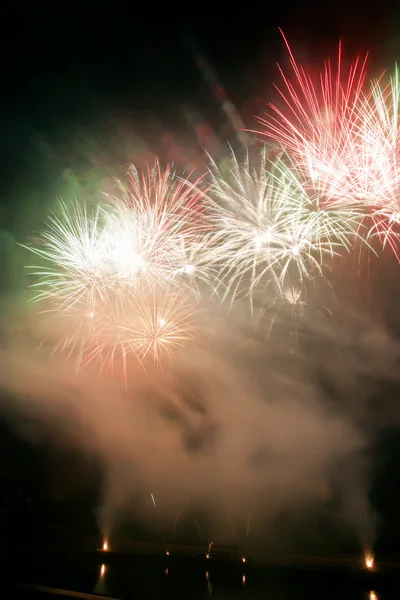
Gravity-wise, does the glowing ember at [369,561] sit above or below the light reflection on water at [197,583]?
above

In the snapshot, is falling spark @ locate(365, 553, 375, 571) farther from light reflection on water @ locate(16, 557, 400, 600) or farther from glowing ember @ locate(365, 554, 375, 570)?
light reflection on water @ locate(16, 557, 400, 600)

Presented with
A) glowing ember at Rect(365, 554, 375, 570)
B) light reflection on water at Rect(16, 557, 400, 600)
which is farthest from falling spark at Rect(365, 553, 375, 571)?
light reflection on water at Rect(16, 557, 400, 600)

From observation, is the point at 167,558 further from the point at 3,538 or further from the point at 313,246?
the point at 313,246

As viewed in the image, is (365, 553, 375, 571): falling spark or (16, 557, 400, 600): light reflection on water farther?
(365, 553, 375, 571): falling spark

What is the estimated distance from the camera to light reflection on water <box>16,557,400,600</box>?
22859 millimetres

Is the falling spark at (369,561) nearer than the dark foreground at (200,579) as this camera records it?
No

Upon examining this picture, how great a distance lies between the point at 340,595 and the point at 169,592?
8.04 meters

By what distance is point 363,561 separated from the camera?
30.3 m

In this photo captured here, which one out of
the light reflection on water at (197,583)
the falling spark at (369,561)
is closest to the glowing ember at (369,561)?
the falling spark at (369,561)

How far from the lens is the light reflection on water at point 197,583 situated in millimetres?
22859

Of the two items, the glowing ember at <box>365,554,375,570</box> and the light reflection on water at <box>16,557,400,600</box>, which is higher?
the glowing ember at <box>365,554,375,570</box>

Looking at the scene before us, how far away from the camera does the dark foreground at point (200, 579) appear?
22.1 meters

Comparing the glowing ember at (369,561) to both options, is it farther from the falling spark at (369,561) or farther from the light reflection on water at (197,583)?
the light reflection on water at (197,583)

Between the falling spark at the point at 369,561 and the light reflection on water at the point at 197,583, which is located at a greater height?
the falling spark at the point at 369,561
